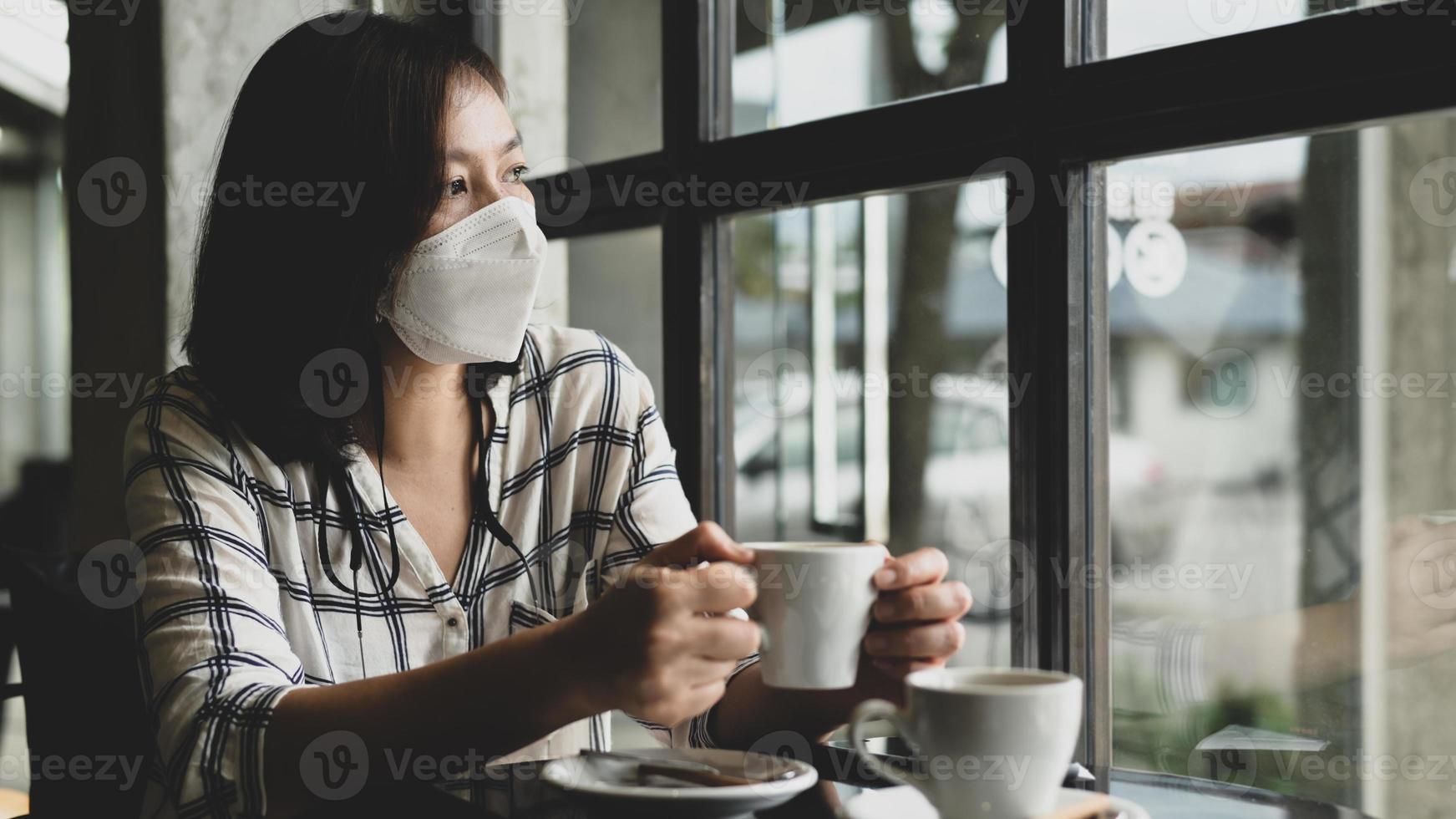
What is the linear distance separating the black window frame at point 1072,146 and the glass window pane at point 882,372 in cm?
11

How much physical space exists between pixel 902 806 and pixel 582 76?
1718 mm

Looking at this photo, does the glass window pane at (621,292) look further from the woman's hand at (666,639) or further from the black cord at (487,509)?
the woman's hand at (666,639)

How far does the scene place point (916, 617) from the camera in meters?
0.92

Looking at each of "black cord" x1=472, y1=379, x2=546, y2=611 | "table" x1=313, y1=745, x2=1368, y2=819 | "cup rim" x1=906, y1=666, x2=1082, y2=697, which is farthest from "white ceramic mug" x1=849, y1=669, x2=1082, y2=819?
"black cord" x1=472, y1=379, x2=546, y2=611

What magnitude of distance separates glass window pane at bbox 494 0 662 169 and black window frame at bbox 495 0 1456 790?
36cm

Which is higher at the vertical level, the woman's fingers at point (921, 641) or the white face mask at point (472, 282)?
the white face mask at point (472, 282)

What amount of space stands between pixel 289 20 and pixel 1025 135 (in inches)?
61.0

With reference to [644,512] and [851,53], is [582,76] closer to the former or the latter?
[851,53]

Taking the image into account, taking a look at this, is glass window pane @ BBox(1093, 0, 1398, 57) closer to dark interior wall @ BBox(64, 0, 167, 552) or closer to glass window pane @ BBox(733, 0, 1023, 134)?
glass window pane @ BBox(733, 0, 1023, 134)

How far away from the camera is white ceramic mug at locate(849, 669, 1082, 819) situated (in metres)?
0.70

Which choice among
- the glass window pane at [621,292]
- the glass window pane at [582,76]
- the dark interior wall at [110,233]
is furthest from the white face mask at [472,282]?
the dark interior wall at [110,233]

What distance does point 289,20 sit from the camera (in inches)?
88.3

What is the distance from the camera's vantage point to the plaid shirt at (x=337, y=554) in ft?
3.30

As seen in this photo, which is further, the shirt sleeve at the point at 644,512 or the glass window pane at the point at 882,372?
the glass window pane at the point at 882,372
